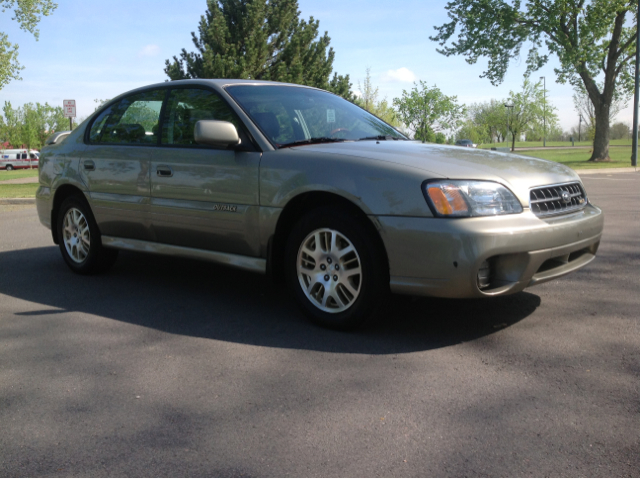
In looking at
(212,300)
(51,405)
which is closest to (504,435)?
(51,405)

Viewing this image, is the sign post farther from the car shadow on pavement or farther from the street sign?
the car shadow on pavement

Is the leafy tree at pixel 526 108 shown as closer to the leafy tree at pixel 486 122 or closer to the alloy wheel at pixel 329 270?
the leafy tree at pixel 486 122

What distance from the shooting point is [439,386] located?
3209 mm

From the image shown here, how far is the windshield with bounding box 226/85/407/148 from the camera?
15.4ft

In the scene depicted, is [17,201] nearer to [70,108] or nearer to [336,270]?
[70,108]

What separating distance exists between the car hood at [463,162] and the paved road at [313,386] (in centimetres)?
A: 95

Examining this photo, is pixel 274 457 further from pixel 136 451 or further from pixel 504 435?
pixel 504 435

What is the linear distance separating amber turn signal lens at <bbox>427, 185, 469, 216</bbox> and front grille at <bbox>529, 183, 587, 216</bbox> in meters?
0.49

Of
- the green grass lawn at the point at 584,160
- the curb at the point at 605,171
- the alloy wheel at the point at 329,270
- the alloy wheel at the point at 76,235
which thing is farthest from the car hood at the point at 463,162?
the curb at the point at 605,171

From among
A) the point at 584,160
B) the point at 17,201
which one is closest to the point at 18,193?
the point at 17,201

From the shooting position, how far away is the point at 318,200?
14.1 feet

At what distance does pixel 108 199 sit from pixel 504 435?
13.3 feet

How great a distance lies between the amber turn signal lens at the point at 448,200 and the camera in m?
3.70

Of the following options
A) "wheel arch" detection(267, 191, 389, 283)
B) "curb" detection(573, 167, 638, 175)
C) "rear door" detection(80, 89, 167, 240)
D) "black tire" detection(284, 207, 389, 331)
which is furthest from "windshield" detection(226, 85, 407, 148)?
"curb" detection(573, 167, 638, 175)
